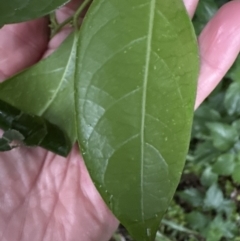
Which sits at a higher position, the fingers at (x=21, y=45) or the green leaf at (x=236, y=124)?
the fingers at (x=21, y=45)

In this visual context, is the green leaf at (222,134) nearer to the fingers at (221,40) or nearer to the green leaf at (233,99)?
the green leaf at (233,99)

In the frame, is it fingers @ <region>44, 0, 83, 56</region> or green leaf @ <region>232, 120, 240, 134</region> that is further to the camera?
green leaf @ <region>232, 120, 240, 134</region>

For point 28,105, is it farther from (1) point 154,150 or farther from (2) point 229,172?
(2) point 229,172

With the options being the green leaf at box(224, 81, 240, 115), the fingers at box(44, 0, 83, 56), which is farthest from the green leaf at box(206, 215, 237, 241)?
the fingers at box(44, 0, 83, 56)

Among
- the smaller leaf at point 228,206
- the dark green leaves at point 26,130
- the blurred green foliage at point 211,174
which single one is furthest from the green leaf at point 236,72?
the dark green leaves at point 26,130

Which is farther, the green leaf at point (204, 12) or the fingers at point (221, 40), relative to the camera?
the green leaf at point (204, 12)

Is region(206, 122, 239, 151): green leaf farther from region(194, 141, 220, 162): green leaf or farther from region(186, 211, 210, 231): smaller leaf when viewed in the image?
region(186, 211, 210, 231): smaller leaf

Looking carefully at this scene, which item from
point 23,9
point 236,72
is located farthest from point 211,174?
point 23,9
